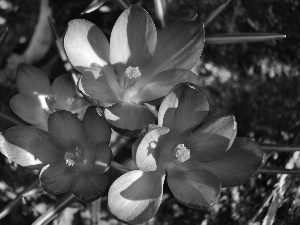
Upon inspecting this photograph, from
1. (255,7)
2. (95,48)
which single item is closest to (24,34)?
(95,48)

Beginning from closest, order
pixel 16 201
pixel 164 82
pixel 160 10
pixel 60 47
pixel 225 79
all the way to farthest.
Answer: pixel 164 82, pixel 16 201, pixel 60 47, pixel 160 10, pixel 225 79

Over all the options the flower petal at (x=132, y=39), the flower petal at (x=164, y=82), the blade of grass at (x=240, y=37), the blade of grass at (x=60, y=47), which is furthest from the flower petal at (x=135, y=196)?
the blade of grass at (x=240, y=37)

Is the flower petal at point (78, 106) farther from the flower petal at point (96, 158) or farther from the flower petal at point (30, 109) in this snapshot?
the flower petal at point (96, 158)

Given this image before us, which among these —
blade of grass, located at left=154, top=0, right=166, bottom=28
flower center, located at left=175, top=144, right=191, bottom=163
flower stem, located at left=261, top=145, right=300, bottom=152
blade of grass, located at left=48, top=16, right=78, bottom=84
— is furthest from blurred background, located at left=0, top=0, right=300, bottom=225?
flower center, located at left=175, top=144, right=191, bottom=163

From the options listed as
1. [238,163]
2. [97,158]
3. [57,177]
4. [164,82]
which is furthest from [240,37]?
[57,177]

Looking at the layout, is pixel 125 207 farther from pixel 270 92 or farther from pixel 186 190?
pixel 270 92

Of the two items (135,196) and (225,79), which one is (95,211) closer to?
(135,196)
